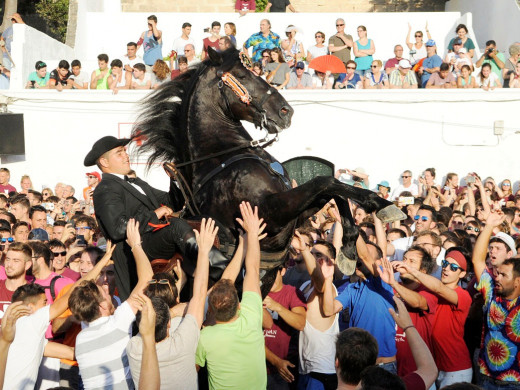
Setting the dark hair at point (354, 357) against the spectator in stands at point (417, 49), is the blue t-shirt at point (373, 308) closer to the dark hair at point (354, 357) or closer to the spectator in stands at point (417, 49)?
the dark hair at point (354, 357)

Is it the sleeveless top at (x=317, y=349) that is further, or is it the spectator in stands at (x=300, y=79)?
the spectator in stands at (x=300, y=79)

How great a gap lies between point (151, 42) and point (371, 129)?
5815mm

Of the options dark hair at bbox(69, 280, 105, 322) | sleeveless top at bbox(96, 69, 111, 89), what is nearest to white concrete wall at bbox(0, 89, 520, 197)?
sleeveless top at bbox(96, 69, 111, 89)

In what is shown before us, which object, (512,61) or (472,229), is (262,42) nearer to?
(512,61)

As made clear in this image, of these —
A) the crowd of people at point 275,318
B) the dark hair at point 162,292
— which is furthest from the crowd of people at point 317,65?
the dark hair at point 162,292

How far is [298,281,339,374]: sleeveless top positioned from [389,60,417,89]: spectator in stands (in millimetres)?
11383

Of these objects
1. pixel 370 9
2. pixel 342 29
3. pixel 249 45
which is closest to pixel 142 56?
pixel 249 45

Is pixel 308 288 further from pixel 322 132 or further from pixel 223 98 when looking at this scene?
pixel 322 132

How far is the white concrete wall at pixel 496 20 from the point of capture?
64.6 feet

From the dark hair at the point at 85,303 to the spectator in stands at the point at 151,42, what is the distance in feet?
45.7

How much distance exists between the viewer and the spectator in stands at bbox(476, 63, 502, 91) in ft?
55.1

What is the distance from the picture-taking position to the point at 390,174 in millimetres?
16906

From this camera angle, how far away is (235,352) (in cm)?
509

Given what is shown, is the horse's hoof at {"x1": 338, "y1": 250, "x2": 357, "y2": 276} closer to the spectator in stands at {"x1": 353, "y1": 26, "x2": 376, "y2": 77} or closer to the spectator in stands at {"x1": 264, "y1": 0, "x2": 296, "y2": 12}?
the spectator in stands at {"x1": 353, "y1": 26, "x2": 376, "y2": 77}
